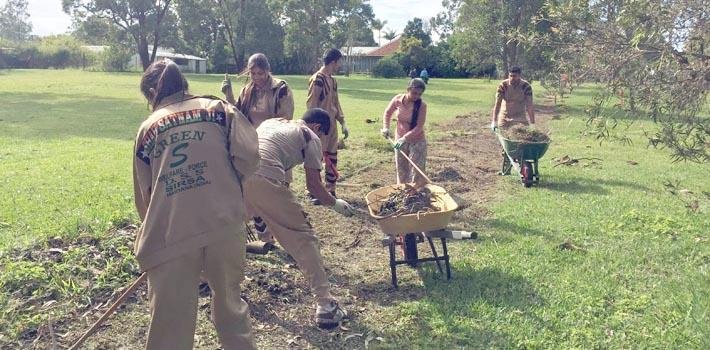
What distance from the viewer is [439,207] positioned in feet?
18.4

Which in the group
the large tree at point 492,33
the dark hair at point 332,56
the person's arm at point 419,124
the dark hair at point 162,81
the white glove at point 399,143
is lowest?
the white glove at point 399,143

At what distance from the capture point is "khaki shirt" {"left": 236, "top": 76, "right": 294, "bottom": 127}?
6711 millimetres

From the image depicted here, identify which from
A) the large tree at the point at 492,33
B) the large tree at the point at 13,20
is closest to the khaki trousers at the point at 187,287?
the large tree at the point at 492,33

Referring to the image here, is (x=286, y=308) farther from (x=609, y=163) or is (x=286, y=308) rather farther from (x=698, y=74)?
(x=609, y=163)

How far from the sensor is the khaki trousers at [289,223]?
466 centimetres

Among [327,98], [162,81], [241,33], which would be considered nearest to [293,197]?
[162,81]

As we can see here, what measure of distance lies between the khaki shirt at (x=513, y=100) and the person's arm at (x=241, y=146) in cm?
728

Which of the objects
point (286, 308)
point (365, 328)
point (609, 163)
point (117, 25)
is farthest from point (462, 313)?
point (117, 25)

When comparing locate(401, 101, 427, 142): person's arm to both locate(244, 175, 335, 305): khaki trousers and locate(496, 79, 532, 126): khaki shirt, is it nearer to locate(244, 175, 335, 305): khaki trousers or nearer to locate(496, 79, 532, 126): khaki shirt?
locate(496, 79, 532, 126): khaki shirt

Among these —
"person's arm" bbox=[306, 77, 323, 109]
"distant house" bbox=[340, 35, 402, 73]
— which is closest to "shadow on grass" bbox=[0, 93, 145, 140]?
"person's arm" bbox=[306, 77, 323, 109]

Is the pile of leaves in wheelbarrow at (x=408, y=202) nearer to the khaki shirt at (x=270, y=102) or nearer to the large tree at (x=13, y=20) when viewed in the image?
the khaki shirt at (x=270, y=102)

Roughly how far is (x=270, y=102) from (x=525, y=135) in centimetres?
471

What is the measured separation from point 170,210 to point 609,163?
36.9 ft

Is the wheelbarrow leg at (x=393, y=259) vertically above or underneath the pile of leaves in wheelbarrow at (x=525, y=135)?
underneath
